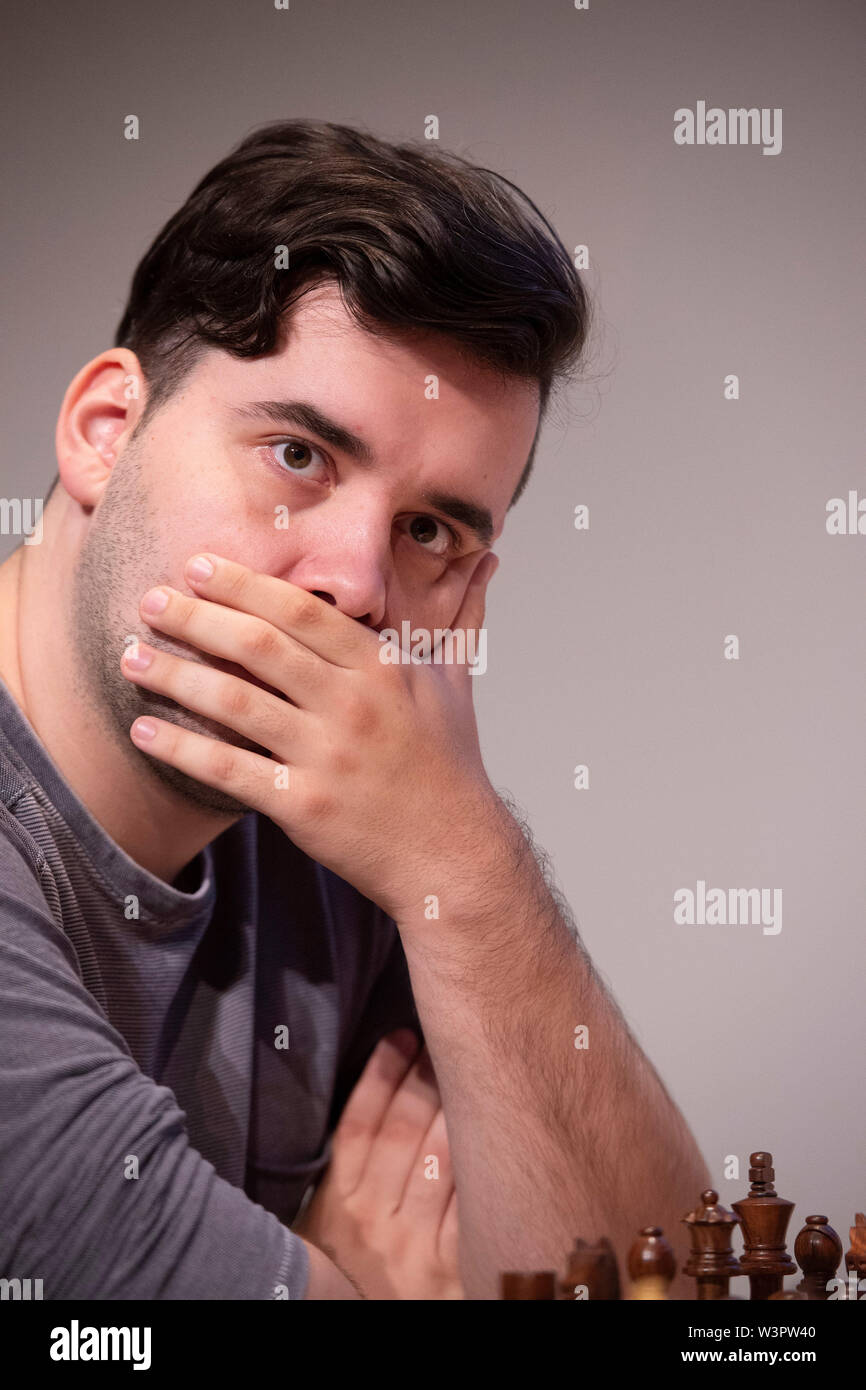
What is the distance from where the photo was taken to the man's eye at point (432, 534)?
4.78ft

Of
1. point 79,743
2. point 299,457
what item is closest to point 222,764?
point 79,743

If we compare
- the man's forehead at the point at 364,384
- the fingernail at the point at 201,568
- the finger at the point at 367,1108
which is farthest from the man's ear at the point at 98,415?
the finger at the point at 367,1108

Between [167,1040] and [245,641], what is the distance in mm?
499

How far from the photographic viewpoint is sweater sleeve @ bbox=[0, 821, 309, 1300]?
3.36 ft

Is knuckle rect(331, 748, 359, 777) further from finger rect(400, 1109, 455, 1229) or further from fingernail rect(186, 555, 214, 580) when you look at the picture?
finger rect(400, 1109, 455, 1229)

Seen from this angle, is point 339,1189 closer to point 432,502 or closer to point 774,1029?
point 774,1029

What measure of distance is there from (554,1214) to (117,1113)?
1.64ft

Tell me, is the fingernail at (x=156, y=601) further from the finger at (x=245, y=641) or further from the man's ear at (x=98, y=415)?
the man's ear at (x=98, y=415)

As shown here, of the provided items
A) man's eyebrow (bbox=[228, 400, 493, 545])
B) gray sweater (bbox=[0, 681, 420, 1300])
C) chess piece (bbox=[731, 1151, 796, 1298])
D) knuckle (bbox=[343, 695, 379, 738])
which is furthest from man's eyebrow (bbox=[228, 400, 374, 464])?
chess piece (bbox=[731, 1151, 796, 1298])

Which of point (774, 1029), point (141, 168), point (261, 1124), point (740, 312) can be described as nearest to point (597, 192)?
point (740, 312)

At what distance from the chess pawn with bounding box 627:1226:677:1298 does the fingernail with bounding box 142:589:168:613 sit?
2.51ft

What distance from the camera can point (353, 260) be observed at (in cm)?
137
